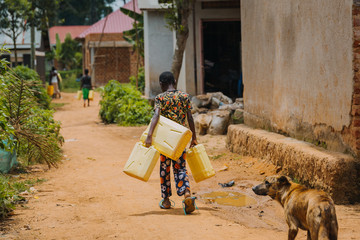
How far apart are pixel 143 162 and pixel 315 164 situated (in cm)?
208

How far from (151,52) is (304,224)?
14401 mm

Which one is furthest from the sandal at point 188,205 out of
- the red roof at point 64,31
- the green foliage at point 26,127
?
the red roof at point 64,31

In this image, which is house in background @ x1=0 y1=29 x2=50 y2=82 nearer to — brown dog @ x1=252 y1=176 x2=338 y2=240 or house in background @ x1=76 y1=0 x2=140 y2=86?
house in background @ x1=76 y1=0 x2=140 y2=86

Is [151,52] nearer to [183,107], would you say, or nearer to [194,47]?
[194,47]

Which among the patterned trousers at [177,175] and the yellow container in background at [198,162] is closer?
the patterned trousers at [177,175]

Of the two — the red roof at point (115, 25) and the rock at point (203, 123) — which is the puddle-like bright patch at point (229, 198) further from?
the red roof at point (115, 25)

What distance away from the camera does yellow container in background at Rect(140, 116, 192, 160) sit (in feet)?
17.6

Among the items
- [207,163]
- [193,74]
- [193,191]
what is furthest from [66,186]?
[193,74]

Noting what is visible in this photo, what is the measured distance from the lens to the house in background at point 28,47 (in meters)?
25.7

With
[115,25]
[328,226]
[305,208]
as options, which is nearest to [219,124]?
[305,208]

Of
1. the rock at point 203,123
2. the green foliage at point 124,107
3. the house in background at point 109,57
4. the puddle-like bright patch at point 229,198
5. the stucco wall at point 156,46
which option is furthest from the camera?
the house in background at point 109,57

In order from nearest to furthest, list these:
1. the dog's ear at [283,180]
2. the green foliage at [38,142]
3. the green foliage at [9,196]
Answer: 1. the dog's ear at [283,180]
2. the green foliage at [9,196]
3. the green foliage at [38,142]

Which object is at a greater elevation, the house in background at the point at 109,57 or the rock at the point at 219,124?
the house in background at the point at 109,57

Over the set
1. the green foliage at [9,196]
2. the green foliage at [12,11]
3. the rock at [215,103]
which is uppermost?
the green foliage at [12,11]
